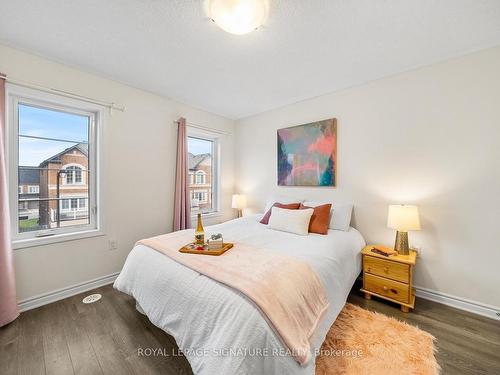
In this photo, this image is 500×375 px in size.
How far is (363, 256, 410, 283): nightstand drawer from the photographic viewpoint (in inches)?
78.3

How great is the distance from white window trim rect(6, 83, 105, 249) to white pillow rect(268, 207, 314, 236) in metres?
2.06

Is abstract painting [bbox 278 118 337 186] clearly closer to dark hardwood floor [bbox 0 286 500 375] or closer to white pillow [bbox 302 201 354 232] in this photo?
white pillow [bbox 302 201 354 232]

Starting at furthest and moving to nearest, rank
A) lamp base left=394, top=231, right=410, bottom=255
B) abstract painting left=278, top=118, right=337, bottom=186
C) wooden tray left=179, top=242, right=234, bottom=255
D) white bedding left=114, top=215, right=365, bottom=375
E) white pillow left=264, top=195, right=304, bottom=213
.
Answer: white pillow left=264, top=195, right=304, bottom=213 → abstract painting left=278, top=118, right=337, bottom=186 → lamp base left=394, top=231, right=410, bottom=255 → wooden tray left=179, top=242, right=234, bottom=255 → white bedding left=114, top=215, right=365, bottom=375

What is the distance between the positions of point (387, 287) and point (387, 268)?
0.60 ft

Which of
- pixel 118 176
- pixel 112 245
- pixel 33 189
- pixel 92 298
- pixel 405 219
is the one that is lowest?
pixel 92 298

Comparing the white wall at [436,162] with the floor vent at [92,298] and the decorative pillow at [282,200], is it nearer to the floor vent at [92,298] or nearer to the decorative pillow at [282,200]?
the decorative pillow at [282,200]

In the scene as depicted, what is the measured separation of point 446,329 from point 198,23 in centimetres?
316

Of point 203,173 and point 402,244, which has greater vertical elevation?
point 203,173

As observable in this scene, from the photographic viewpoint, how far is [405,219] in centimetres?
204

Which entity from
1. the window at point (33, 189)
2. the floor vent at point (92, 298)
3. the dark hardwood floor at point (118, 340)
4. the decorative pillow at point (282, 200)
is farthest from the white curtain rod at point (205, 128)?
the dark hardwood floor at point (118, 340)

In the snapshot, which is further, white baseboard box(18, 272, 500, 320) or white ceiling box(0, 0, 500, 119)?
white baseboard box(18, 272, 500, 320)

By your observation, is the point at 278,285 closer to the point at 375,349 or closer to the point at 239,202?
the point at 375,349

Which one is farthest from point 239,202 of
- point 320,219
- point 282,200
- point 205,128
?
point 320,219

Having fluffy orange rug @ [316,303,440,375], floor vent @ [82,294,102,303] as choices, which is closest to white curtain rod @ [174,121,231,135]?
floor vent @ [82,294,102,303]
